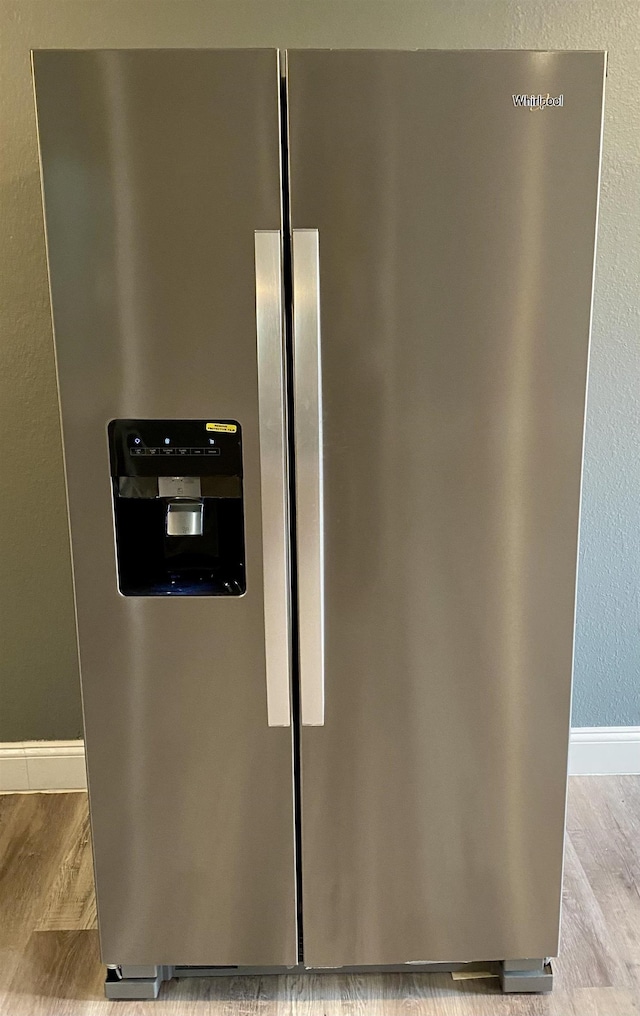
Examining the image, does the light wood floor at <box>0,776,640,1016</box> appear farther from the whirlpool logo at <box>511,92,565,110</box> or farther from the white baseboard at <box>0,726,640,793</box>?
the whirlpool logo at <box>511,92,565,110</box>

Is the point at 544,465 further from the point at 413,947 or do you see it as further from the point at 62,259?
the point at 413,947

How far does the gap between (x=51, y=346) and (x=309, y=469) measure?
1.07 m

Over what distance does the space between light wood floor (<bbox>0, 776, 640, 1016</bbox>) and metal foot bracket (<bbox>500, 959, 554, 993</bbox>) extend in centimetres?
2

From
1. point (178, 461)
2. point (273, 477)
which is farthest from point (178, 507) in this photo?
point (273, 477)

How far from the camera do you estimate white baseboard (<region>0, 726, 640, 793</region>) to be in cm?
241

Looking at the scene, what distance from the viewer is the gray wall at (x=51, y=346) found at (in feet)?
6.53

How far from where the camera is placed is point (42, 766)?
2420mm

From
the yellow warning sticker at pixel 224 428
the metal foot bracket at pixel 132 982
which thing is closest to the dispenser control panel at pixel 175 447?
the yellow warning sticker at pixel 224 428

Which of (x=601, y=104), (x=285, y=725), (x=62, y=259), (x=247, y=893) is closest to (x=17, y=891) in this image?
(x=247, y=893)

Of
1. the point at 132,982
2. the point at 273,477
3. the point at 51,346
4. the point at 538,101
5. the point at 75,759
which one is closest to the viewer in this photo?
the point at 538,101

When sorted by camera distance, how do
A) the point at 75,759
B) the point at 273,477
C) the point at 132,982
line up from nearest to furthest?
the point at 273,477 < the point at 132,982 < the point at 75,759

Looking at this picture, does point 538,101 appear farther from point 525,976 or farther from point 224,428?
point 525,976

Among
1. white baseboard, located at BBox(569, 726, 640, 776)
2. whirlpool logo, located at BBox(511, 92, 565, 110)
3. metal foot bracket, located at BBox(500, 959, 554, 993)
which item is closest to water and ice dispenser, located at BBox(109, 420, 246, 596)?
whirlpool logo, located at BBox(511, 92, 565, 110)

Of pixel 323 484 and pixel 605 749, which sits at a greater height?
pixel 323 484
